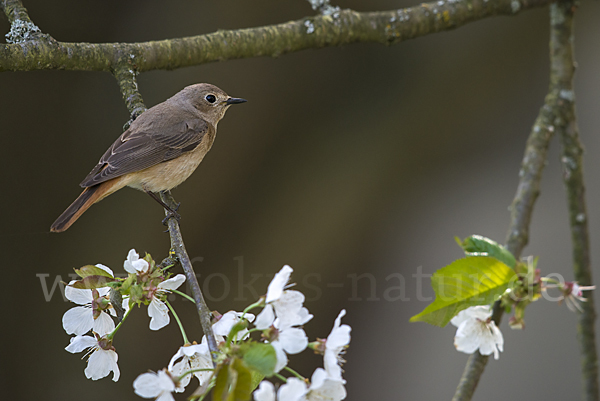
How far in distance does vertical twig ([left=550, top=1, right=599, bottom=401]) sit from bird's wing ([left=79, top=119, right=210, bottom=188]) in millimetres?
1806

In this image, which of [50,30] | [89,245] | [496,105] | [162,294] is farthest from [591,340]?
[50,30]

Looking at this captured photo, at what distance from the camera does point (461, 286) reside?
Result: 143cm

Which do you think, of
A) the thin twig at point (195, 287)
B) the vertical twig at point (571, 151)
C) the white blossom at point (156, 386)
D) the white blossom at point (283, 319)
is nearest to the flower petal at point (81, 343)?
the thin twig at point (195, 287)

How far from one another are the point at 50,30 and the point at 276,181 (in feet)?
5.11

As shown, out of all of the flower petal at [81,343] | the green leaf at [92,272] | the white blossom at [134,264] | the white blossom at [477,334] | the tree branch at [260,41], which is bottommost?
the white blossom at [477,334]

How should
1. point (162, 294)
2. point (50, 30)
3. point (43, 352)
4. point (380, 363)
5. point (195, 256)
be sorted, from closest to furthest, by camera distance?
1. point (162, 294)
2. point (50, 30)
3. point (43, 352)
4. point (195, 256)
5. point (380, 363)

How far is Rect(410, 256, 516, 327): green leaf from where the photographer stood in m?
1.40

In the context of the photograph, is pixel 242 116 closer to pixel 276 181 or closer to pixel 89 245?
pixel 276 181

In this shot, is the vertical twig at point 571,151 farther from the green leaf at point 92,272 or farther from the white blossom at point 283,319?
the green leaf at point 92,272

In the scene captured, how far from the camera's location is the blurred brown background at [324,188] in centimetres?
297

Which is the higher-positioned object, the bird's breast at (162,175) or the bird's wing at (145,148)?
the bird's wing at (145,148)

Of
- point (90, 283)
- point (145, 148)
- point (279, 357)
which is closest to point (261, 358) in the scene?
point (279, 357)

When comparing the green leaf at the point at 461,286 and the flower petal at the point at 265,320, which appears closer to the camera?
the flower petal at the point at 265,320

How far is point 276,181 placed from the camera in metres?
3.47
